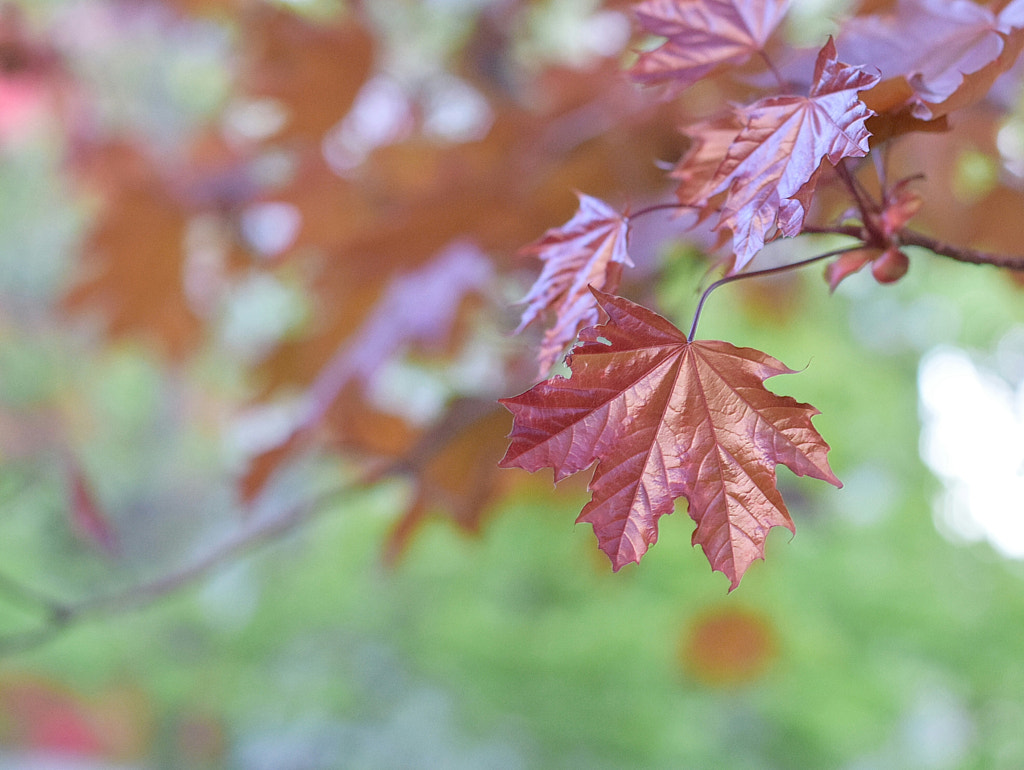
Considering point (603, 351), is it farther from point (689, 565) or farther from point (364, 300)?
point (689, 565)

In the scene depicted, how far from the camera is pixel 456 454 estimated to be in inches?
34.3

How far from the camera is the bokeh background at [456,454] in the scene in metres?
0.86

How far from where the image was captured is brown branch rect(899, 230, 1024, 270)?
31cm

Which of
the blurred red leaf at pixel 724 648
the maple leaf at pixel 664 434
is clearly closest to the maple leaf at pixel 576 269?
the maple leaf at pixel 664 434

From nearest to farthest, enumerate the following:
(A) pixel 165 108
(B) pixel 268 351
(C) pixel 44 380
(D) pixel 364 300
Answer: (D) pixel 364 300, (B) pixel 268 351, (C) pixel 44 380, (A) pixel 165 108

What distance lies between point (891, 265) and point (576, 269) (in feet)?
0.38

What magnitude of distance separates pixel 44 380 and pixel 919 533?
3685 mm

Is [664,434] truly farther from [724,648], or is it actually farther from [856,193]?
[724,648]

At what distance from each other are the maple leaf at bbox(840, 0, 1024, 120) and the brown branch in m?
0.05

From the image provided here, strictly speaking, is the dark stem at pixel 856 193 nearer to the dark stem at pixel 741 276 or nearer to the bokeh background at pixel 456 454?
the dark stem at pixel 741 276

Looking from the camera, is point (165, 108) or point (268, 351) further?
point (165, 108)

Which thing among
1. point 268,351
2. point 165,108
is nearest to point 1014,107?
point 268,351

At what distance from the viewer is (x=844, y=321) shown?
2.75 metres

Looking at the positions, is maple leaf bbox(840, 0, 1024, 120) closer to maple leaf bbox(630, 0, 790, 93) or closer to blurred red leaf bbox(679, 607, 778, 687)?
maple leaf bbox(630, 0, 790, 93)
